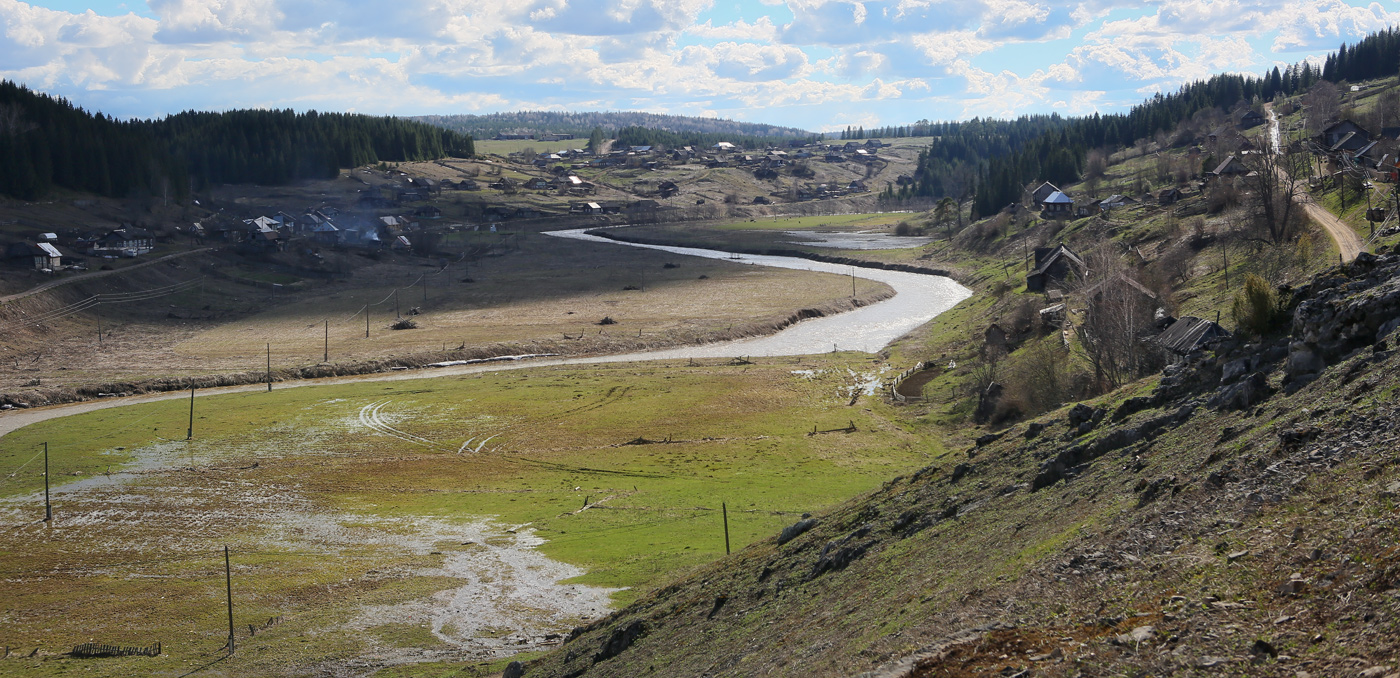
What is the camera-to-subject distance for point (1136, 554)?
49.1 ft

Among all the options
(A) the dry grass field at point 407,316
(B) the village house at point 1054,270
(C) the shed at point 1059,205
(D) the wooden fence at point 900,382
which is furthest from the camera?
(C) the shed at point 1059,205

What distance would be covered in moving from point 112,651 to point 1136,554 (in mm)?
32380

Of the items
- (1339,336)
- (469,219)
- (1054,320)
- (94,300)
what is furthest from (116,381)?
(469,219)

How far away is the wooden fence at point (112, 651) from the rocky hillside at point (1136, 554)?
1384cm

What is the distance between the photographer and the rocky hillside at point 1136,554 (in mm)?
11984

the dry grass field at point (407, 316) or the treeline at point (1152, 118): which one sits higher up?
the treeline at point (1152, 118)

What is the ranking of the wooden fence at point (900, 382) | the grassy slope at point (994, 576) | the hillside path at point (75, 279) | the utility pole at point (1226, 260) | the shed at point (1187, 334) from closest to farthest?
the grassy slope at point (994, 576)
the shed at point (1187, 334)
the utility pole at point (1226, 260)
the wooden fence at point (900, 382)
the hillside path at point (75, 279)

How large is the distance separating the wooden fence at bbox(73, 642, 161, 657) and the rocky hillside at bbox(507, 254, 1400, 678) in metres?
13.8

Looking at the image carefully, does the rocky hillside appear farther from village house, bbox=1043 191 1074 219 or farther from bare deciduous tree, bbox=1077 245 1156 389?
village house, bbox=1043 191 1074 219

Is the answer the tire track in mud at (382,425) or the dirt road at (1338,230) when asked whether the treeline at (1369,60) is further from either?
the tire track in mud at (382,425)

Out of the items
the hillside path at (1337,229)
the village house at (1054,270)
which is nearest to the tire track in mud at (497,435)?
the hillside path at (1337,229)

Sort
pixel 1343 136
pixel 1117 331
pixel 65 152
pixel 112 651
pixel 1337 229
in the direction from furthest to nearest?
pixel 65 152 < pixel 1343 136 < pixel 1337 229 < pixel 1117 331 < pixel 112 651

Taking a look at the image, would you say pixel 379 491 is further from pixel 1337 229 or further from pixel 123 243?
pixel 123 243

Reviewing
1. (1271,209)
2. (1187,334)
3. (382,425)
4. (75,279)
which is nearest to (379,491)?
(382,425)
